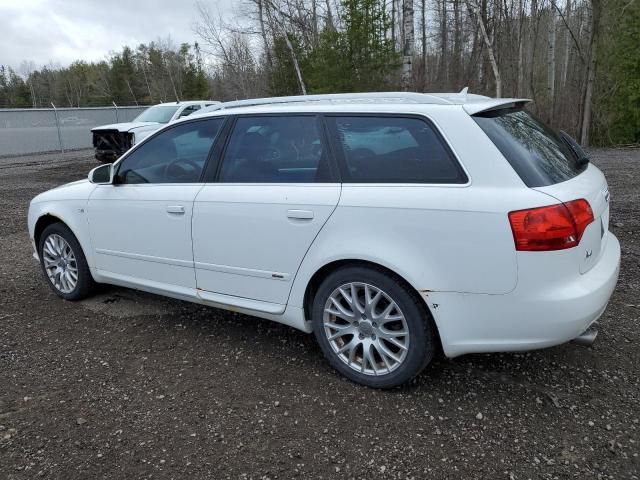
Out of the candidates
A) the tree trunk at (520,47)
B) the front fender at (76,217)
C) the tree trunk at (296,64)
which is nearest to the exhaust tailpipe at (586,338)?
the front fender at (76,217)

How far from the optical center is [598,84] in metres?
15.8

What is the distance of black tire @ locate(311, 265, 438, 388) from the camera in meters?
2.89

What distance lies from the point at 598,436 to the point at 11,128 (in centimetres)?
2140

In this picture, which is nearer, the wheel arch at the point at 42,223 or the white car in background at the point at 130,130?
the wheel arch at the point at 42,223

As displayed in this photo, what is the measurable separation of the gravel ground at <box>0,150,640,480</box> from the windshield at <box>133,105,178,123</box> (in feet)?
37.7

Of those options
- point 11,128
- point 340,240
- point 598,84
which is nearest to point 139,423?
point 340,240

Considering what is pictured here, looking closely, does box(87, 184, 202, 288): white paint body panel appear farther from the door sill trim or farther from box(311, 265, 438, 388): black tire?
box(311, 265, 438, 388): black tire

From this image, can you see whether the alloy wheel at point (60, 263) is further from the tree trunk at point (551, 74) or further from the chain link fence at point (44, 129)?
the chain link fence at point (44, 129)

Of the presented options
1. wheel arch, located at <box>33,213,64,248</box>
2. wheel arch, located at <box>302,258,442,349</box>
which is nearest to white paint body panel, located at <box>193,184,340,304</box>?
wheel arch, located at <box>302,258,442,349</box>

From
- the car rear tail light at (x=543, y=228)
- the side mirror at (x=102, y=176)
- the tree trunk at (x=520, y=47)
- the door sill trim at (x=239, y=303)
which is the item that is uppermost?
the tree trunk at (x=520, y=47)

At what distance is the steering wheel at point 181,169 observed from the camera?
3.78 meters

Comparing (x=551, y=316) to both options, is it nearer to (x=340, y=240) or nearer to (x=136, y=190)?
(x=340, y=240)

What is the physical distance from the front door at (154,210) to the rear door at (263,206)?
0.17m

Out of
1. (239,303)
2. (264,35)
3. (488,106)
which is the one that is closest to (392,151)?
(488,106)
